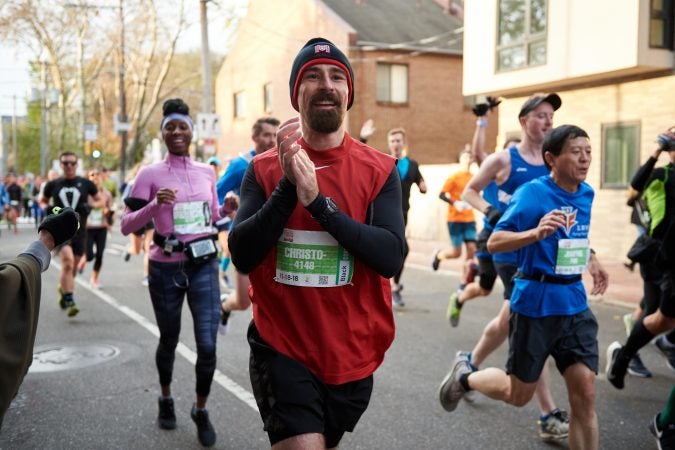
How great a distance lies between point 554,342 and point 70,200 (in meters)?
7.26

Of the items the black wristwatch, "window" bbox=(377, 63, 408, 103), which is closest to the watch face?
the black wristwatch

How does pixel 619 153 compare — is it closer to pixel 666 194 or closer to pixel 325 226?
pixel 666 194

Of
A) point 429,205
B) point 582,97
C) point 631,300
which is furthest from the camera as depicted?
point 429,205

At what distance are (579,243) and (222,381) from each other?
319cm

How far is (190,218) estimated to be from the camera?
4711 mm

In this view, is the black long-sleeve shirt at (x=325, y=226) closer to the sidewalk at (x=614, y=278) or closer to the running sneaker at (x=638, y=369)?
the running sneaker at (x=638, y=369)

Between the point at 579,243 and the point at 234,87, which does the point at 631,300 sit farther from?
the point at 234,87

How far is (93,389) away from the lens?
5543mm

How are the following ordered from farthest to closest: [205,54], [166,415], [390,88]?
1. [390,88]
2. [205,54]
3. [166,415]

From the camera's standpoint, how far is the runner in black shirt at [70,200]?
8.74 metres

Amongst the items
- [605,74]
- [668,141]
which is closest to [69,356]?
[668,141]

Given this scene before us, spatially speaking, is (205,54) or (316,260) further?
(205,54)

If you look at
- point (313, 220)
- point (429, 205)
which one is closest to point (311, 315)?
point (313, 220)

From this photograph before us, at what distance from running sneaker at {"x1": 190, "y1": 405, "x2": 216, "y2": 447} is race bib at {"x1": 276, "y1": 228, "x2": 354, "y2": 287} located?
7.04ft
